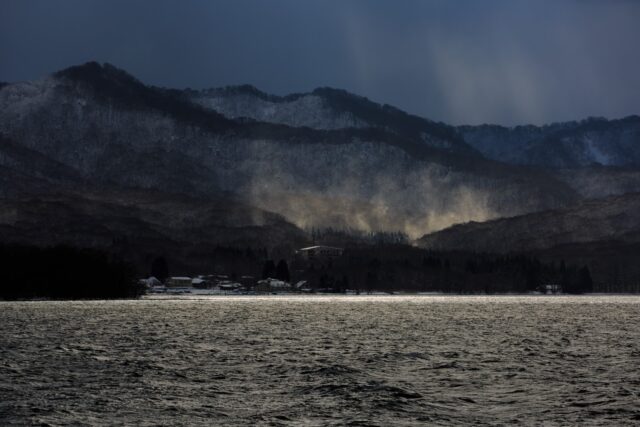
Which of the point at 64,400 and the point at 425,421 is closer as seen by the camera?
the point at 425,421

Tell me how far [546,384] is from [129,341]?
204 ft

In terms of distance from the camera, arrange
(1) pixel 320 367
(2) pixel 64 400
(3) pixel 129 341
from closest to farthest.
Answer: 1. (2) pixel 64 400
2. (1) pixel 320 367
3. (3) pixel 129 341

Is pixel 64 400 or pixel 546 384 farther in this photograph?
pixel 546 384

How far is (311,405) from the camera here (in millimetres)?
56094

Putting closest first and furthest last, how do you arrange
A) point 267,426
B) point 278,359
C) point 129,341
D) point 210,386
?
point 267,426
point 210,386
point 278,359
point 129,341

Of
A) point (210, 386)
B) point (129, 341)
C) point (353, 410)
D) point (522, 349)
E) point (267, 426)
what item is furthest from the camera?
point (129, 341)

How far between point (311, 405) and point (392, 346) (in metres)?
50.6

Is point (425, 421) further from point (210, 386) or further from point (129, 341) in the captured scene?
point (129, 341)

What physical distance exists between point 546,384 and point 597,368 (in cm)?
1418

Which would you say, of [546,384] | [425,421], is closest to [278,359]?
[546,384]

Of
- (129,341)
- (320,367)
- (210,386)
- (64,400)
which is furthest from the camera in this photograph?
(129,341)

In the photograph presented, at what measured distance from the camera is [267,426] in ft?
158

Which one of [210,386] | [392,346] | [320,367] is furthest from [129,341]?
[210,386]

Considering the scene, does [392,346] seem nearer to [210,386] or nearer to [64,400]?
[210,386]
